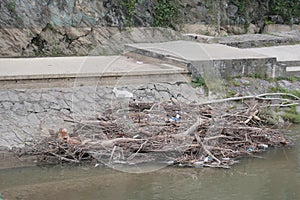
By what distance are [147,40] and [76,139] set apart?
20.9ft

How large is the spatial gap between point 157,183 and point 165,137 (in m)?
0.95

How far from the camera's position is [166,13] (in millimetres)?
13914

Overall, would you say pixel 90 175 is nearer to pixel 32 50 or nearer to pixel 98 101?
pixel 98 101

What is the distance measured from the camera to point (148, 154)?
24.4 feet

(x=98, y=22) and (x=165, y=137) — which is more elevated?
(x=98, y=22)

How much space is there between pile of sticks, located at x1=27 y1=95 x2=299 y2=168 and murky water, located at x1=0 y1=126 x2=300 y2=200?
0.24 m

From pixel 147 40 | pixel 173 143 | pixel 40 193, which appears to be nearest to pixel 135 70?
pixel 173 143

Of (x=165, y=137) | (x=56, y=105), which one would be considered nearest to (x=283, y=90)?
(x=165, y=137)

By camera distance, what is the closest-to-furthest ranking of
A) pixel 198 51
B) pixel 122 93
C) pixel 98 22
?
pixel 122 93
pixel 198 51
pixel 98 22

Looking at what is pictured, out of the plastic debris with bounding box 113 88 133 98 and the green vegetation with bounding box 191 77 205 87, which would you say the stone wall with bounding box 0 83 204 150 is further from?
the green vegetation with bounding box 191 77 205 87

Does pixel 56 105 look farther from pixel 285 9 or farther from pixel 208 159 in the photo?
pixel 285 9

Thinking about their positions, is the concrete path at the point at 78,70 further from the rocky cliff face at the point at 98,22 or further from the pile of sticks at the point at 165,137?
the rocky cliff face at the point at 98,22

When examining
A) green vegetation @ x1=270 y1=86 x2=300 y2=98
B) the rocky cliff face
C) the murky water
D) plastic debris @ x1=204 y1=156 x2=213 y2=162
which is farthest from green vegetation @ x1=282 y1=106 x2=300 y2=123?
the rocky cliff face

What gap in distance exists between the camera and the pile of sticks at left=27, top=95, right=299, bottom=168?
735cm
